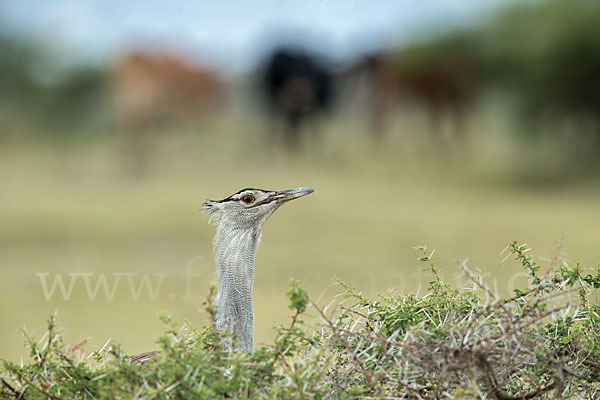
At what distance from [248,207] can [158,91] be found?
5.73 meters

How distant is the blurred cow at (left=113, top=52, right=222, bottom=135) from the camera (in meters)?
7.18

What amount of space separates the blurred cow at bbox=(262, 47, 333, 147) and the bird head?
18.4 ft

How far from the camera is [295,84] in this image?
284 inches

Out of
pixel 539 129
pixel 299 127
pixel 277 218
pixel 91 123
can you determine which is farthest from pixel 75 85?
pixel 539 129

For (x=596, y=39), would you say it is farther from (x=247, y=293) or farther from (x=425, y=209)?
(x=247, y=293)

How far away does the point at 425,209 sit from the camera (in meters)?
6.58

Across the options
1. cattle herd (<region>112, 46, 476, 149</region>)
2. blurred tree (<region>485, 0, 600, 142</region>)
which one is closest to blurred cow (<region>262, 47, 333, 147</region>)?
cattle herd (<region>112, 46, 476, 149</region>)

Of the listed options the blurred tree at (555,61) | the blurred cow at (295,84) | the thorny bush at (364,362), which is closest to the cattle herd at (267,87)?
the blurred cow at (295,84)

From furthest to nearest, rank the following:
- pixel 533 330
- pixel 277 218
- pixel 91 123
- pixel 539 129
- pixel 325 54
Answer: pixel 91 123 → pixel 539 129 → pixel 325 54 → pixel 277 218 → pixel 533 330

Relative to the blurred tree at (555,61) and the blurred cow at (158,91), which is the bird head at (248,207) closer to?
the blurred cow at (158,91)

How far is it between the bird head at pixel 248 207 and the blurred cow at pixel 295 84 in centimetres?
560

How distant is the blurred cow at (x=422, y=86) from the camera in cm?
776

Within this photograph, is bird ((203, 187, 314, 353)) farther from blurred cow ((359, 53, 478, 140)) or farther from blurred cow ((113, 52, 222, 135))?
blurred cow ((359, 53, 478, 140))

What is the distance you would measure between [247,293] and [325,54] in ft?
19.9
